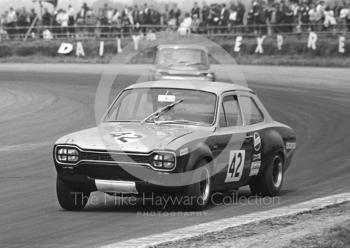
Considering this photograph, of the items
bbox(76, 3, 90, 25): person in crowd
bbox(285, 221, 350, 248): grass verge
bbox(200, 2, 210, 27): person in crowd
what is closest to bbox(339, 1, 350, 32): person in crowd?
bbox(200, 2, 210, 27): person in crowd

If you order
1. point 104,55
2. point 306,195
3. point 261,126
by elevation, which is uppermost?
point 261,126

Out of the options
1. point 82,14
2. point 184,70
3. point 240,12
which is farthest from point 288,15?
point 82,14

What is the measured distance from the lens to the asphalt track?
23.9ft

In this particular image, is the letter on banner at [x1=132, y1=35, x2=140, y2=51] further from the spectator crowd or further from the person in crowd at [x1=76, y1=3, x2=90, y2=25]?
the person in crowd at [x1=76, y1=3, x2=90, y2=25]

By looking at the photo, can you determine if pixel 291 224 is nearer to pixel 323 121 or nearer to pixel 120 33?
pixel 323 121

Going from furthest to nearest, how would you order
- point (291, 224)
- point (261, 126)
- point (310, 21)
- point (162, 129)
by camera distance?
point (310, 21)
point (261, 126)
point (162, 129)
point (291, 224)

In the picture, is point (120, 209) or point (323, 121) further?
point (323, 121)

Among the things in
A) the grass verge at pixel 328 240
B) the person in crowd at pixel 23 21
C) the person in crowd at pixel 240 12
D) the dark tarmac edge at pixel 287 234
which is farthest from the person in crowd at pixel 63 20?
the grass verge at pixel 328 240

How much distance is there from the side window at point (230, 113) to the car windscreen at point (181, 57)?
13246 millimetres

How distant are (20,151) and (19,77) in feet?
61.0

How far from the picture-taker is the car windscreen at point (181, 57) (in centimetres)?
2230

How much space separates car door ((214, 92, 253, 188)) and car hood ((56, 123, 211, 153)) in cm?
34

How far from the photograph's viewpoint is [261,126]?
920 cm

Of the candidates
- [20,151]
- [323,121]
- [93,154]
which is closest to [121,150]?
[93,154]
